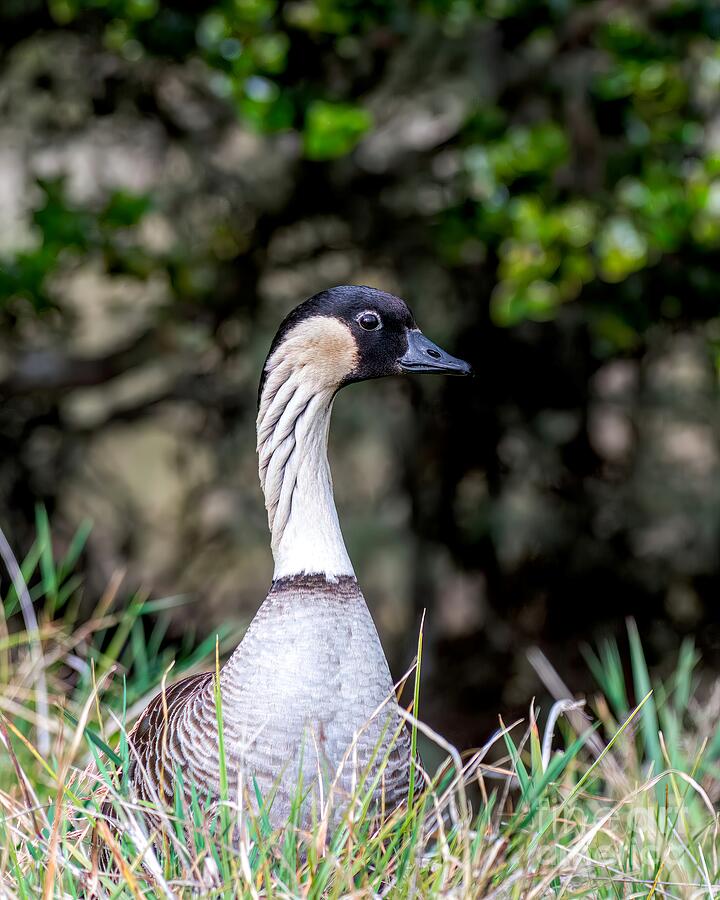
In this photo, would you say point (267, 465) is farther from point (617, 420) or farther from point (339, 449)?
point (617, 420)

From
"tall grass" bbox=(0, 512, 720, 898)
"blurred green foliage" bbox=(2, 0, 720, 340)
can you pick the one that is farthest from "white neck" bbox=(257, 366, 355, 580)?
"blurred green foliage" bbox=(2, 0, 720, 340)

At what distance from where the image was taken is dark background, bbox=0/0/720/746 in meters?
4.75

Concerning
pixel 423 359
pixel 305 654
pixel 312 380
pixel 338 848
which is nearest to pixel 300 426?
pixel 312 380

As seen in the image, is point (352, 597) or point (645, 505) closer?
point (352, 597)

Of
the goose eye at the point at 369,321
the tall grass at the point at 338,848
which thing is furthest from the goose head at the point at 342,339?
the tall grass at the point at 338,848

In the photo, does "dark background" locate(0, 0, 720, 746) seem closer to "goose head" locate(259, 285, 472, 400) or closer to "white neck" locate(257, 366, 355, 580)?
"goose head" locate(259, 285, 472, 400)

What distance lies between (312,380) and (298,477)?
0.77 ft

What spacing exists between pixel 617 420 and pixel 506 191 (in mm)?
1991

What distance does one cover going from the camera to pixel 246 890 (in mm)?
1876

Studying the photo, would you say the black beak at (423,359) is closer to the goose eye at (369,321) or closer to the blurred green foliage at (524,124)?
the goose eye at (369,321)

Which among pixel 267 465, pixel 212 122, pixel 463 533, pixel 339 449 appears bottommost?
pixel 463 533

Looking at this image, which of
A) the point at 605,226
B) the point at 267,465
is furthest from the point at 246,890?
the point at 605,226

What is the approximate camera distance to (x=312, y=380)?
2588 mm

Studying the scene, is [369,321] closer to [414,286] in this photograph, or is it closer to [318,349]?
[318,349]
